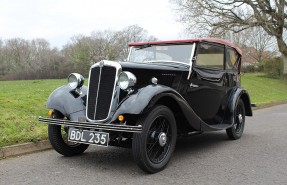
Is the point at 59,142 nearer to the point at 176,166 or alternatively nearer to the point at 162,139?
the point at 162,139

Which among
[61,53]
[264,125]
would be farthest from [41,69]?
[264,125]

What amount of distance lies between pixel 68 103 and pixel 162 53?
2.06 meters


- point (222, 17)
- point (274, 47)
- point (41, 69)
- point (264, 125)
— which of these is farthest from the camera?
point (41, 69)

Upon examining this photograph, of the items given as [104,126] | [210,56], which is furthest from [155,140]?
[210,56]

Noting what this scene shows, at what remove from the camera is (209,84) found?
630 cm

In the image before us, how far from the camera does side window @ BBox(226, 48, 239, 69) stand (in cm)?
720

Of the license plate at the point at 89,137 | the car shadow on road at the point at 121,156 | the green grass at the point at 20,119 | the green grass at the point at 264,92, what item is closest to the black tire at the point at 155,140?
the car shadow on road at the point at 121,156

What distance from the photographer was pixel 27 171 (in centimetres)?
467

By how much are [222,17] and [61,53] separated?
1727 inches

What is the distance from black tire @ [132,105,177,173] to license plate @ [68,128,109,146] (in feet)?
1.29

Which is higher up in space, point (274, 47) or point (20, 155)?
point (274, 47)

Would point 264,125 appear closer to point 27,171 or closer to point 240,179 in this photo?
point 240,179

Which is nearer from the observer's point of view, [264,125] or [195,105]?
[195,105]

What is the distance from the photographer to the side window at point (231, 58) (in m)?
7.20
